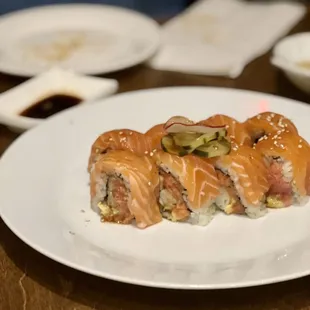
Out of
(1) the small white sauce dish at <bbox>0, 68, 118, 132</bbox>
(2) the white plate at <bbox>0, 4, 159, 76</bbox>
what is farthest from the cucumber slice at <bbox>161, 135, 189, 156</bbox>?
(2) the white plate at <bbox>0, 4, 159, 76</bbox>

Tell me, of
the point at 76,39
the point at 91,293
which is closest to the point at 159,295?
the point at 91,293

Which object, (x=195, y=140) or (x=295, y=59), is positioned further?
(x=295, y=59)

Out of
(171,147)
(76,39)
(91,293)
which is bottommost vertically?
(76,39)

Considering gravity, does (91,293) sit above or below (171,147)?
below

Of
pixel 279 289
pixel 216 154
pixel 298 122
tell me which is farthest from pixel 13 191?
pixel 298 122

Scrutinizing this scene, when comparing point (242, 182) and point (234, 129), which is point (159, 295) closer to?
point (242, 182)

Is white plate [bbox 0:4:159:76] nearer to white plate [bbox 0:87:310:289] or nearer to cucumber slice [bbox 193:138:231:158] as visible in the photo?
white plate [bbox 0:87:310:289]
